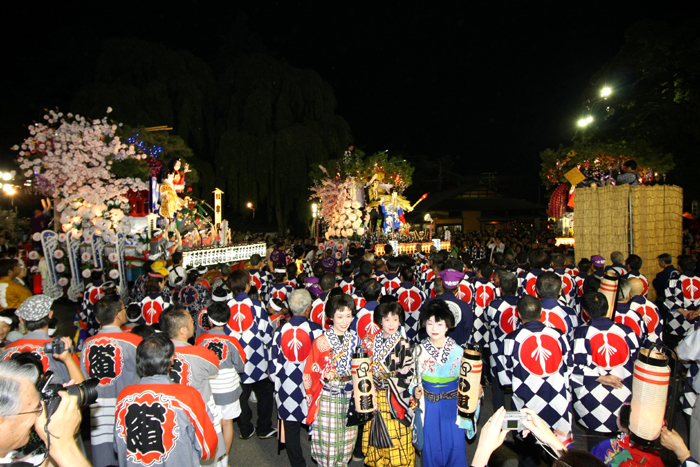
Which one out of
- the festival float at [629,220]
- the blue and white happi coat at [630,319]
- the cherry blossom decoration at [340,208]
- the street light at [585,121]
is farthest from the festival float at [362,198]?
the blue and white happi coat at [630,319]

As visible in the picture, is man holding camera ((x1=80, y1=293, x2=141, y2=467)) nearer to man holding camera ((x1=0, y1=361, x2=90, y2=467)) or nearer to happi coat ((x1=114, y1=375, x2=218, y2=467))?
happi coat ((x1=114, y1=375, x2=218, y2=467))

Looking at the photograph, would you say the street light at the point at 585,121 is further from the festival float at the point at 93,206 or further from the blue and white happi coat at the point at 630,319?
the blue and white happi coat at the point at 630,319

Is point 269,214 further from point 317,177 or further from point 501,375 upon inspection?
point 501,375

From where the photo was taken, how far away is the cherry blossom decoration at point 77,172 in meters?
10.9

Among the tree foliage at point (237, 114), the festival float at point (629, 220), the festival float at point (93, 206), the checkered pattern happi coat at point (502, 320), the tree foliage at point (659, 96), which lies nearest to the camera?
the checkered pattern happi coat at point (502, 320)

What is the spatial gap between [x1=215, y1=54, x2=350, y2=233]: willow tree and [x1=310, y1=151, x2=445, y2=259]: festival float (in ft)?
3.94

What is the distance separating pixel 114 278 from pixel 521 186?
122 ft

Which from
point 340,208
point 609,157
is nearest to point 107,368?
point 340,208

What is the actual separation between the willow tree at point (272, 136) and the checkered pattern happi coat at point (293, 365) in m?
15.5

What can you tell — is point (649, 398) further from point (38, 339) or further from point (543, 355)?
point (38, 339)

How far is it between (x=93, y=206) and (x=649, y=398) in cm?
1208

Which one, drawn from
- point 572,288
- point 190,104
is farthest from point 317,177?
point 572,288

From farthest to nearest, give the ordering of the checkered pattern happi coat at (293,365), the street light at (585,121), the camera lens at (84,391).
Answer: the street light at (585,121)
the checkered pattern happi coat at (293,365)
the camera lens at (84,391)

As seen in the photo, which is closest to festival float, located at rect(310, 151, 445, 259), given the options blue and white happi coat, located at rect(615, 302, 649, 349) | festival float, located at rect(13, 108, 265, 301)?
festival float, located at rect(13, 108, 265, 301)
